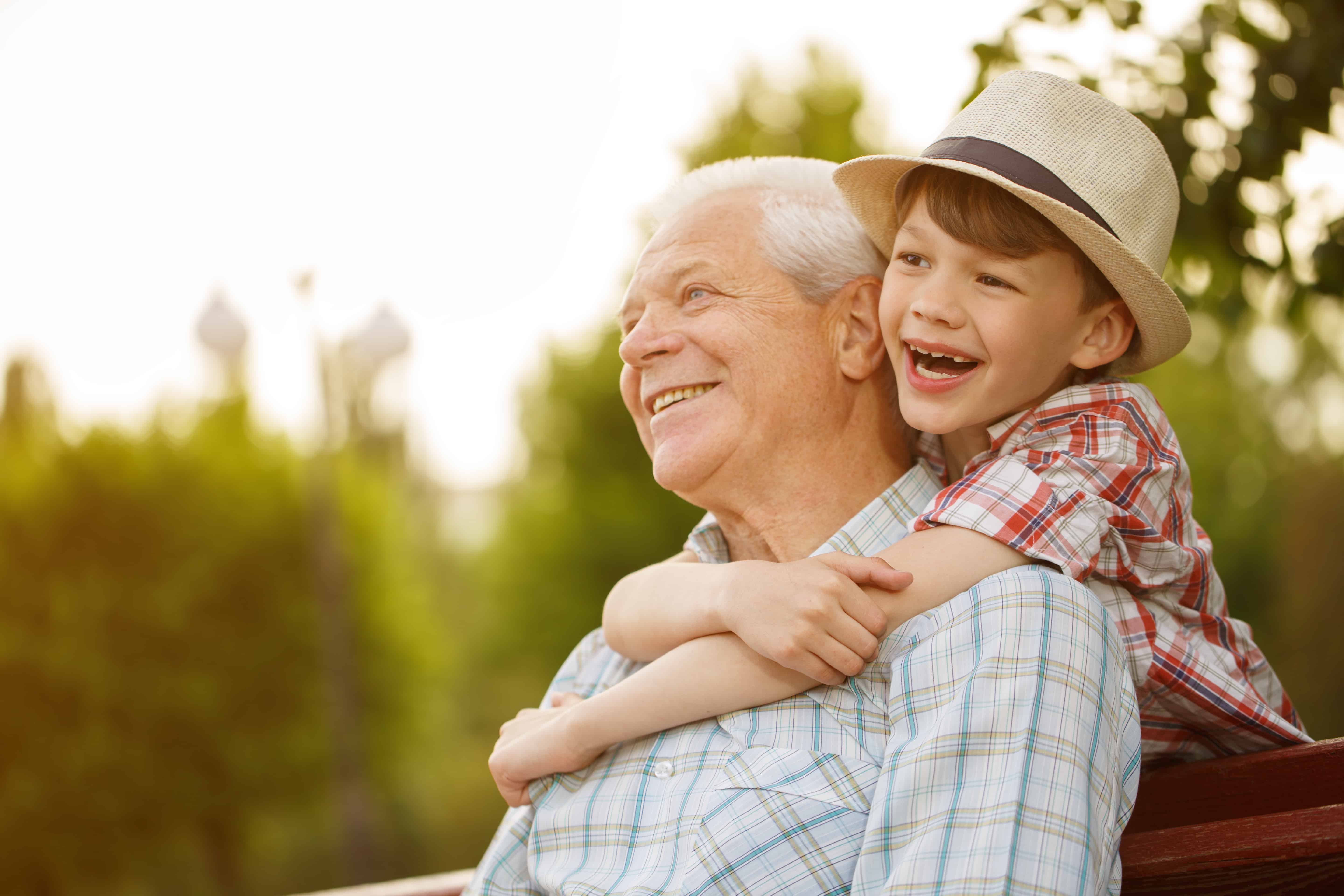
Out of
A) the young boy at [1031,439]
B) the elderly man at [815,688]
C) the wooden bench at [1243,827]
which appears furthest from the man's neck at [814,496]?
the wooden bench at [1243,827]

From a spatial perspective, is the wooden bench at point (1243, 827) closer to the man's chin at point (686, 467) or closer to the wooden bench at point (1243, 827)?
the wooden bench at point (1243, 827)

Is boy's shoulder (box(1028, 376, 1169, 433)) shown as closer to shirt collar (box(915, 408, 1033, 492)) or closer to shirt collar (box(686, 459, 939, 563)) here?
shirt collar (box(915, 408, 1033, 492))

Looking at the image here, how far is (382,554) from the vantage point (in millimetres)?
19906

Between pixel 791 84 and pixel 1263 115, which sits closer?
pixel 1263 115

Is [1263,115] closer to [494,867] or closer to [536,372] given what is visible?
[494,867]

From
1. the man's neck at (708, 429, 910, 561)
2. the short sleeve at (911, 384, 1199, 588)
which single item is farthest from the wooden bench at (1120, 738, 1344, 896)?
the man's neck at (708, 429, 910, 561)

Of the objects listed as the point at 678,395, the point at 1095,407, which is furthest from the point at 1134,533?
the point at 678,395

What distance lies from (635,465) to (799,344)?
1746 cm

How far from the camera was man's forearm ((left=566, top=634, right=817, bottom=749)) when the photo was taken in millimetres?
1654

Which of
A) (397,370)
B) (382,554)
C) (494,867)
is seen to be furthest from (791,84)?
(494,867)

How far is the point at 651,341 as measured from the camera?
2.11m

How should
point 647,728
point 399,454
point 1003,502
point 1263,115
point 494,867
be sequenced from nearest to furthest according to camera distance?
point 1003,502
point 647,728
point 494,867
point 1263,115
point 399,454

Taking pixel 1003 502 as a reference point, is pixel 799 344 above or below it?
above

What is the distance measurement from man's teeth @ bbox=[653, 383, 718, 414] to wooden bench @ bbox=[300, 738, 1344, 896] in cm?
98
